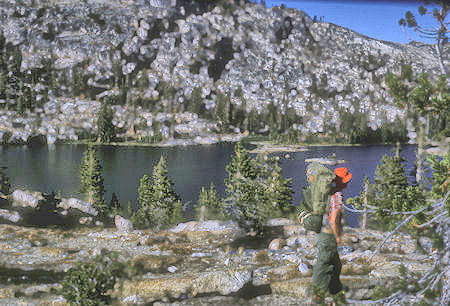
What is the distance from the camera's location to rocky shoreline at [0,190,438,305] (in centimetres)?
885

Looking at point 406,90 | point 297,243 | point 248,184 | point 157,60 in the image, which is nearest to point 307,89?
point 157,60

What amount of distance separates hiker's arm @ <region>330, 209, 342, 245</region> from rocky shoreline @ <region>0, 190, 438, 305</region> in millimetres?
799

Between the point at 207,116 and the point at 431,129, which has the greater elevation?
the point at 207,116

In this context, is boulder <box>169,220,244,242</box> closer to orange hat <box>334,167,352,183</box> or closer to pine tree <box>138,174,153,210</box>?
pine tree <box>138,174,153,210</box>

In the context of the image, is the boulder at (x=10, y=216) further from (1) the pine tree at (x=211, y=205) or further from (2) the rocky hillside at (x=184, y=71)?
(2) the rocky hillside at (x=184, y=71)

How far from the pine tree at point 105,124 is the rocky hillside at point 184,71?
99.1 inches

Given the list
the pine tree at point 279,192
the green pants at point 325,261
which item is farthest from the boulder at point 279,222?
the green pants at point 325,261

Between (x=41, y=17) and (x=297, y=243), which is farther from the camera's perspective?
(x=41, y=17)

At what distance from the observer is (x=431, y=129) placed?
→ 4.27 meters

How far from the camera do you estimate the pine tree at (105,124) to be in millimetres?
74312

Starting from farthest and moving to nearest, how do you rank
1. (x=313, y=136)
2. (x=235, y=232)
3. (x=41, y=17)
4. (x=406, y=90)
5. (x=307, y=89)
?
(x=307, y=89)
(x=41, y=17)
(x=313, y=136)
(x=235, y=232)
(x=406, y=90)

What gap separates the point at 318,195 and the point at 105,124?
8450cm

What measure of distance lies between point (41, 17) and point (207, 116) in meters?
72.0

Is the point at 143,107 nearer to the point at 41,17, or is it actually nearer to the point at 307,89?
the point at 41,17
